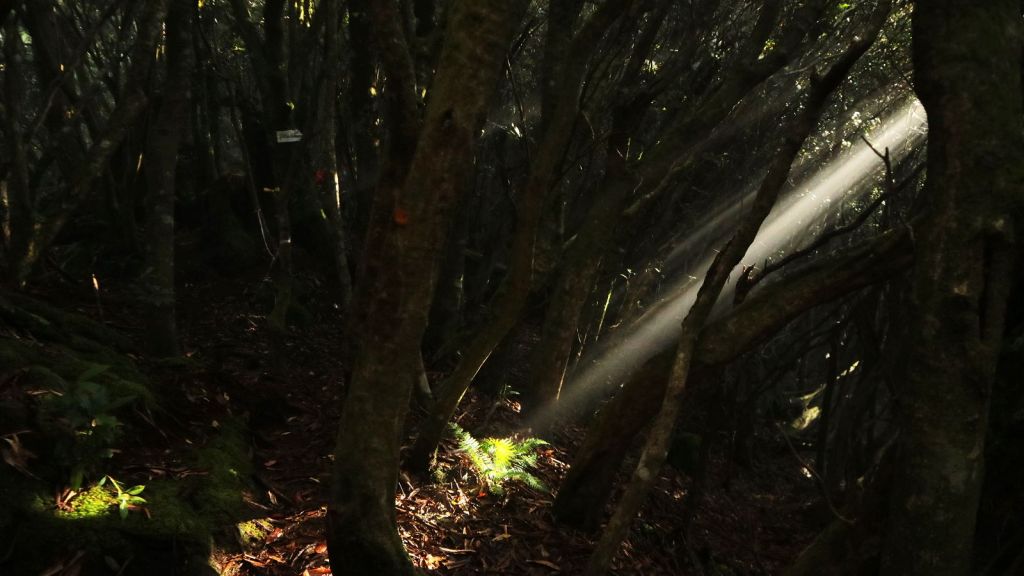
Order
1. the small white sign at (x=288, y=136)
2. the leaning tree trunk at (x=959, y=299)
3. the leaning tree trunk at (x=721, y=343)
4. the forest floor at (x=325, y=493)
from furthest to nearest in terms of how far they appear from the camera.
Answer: the small white sign at (x=288, y=136), the forest floor at (x=325, y=493), the leaning tree trunk at (x=721, y=343), the leaning tree trunk at (x=959, y=299)

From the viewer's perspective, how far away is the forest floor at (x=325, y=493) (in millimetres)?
4020

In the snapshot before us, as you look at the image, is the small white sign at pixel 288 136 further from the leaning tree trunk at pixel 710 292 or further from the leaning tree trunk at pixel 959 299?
the leaning tree trunk at pixel 959 299

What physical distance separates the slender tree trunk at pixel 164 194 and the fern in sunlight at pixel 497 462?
270cm

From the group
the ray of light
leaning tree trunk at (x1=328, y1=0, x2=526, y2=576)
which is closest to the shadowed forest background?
leaning tree trunk at (x1=328, y1=0, x2=526, y2=576)

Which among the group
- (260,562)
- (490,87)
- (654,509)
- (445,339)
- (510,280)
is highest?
(490,87)

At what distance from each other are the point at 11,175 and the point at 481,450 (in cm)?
458

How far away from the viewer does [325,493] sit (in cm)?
455

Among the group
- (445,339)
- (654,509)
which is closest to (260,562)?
(654,509)

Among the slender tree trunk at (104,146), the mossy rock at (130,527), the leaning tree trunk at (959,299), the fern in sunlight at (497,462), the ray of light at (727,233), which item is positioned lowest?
the ray of light at (727,233)

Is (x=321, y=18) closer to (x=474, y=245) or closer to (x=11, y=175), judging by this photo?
(x=11, y=175)

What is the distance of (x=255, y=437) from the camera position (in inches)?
205

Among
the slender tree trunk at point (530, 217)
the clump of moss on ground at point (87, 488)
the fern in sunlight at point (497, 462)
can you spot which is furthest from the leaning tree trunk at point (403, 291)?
the fern in sunlight at point (497, 462)

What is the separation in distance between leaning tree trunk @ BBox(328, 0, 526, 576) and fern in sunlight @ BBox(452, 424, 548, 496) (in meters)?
2.23

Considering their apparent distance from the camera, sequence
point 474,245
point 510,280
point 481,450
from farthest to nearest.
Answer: point 474,245
point 481,450
point 510,280
